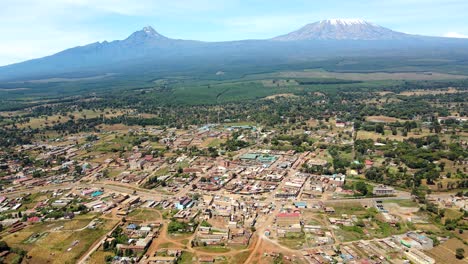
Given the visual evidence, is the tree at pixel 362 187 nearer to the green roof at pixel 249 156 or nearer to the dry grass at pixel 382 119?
the green roof at pixel 249 156

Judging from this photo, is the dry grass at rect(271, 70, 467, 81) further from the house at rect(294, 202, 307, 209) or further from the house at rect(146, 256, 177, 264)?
the house at rect(146, 256, 177, 264)

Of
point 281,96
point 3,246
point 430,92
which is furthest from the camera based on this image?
point 281,96

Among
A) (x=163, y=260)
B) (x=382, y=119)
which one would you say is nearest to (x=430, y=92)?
(x=382, y=119)

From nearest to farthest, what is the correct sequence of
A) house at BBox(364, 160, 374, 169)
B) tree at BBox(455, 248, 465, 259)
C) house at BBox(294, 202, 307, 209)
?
tree at BBox(455, 248, 465, 259) < house at BBox(294, 202, 307, 209) < house at BBox(364, 160, 374, 169)

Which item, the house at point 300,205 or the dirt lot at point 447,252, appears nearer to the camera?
the dirt lot at point 447,252

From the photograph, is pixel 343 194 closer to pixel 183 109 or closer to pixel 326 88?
pixel 183 109

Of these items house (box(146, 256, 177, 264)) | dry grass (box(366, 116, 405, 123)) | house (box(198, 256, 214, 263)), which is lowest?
house (box(198, 256, 214, 263))

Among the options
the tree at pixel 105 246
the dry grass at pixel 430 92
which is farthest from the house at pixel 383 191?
the dry grass at pixel 430 92

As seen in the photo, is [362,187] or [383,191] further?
[362,187]

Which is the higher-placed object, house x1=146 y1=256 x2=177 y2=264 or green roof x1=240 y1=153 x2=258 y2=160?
green roof x1=240 y1=153 x2=258 y2=160

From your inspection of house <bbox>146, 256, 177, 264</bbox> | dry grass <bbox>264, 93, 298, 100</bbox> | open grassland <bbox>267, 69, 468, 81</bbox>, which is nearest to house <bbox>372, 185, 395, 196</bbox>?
house <bbox>146, 256, 177, 264</bbox>

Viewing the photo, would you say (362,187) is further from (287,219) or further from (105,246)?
(105,246)

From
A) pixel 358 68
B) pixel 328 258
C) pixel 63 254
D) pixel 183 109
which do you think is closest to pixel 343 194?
pixel 328 258
